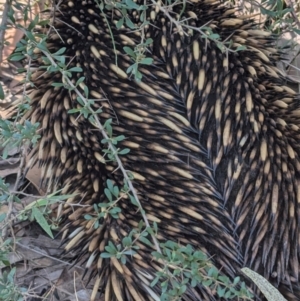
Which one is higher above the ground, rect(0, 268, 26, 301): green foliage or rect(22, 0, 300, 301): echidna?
rect(22, 0, 300, 301): echidna

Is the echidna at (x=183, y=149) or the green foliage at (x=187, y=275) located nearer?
the green foliage at (x=187, y=275)

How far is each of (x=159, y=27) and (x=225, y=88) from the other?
38 cm

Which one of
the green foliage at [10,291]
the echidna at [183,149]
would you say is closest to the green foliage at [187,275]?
the echidna at [183,149]

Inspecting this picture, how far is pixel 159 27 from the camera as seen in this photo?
254 centimetres

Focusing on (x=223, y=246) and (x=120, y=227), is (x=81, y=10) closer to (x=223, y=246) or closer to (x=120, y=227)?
(x=120, y=227)

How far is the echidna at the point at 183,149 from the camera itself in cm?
231

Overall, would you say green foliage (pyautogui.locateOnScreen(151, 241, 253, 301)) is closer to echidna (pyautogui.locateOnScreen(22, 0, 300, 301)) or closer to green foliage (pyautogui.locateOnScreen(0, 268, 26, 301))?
echidna (pyautogui.locateOnScreen(22, 0, 300, 301))

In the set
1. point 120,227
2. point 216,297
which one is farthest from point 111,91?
point 216,297

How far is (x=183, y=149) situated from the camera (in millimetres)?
2373

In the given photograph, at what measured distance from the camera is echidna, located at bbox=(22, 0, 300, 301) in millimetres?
2311

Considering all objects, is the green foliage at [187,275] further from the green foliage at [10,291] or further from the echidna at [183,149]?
the green foliage at [10,291]

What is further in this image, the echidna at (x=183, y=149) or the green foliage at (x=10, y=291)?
the echidna at (x=183, y=149)

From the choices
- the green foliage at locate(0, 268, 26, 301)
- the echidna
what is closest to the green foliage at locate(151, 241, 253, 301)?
the echidna

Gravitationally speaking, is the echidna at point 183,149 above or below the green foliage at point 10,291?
above
